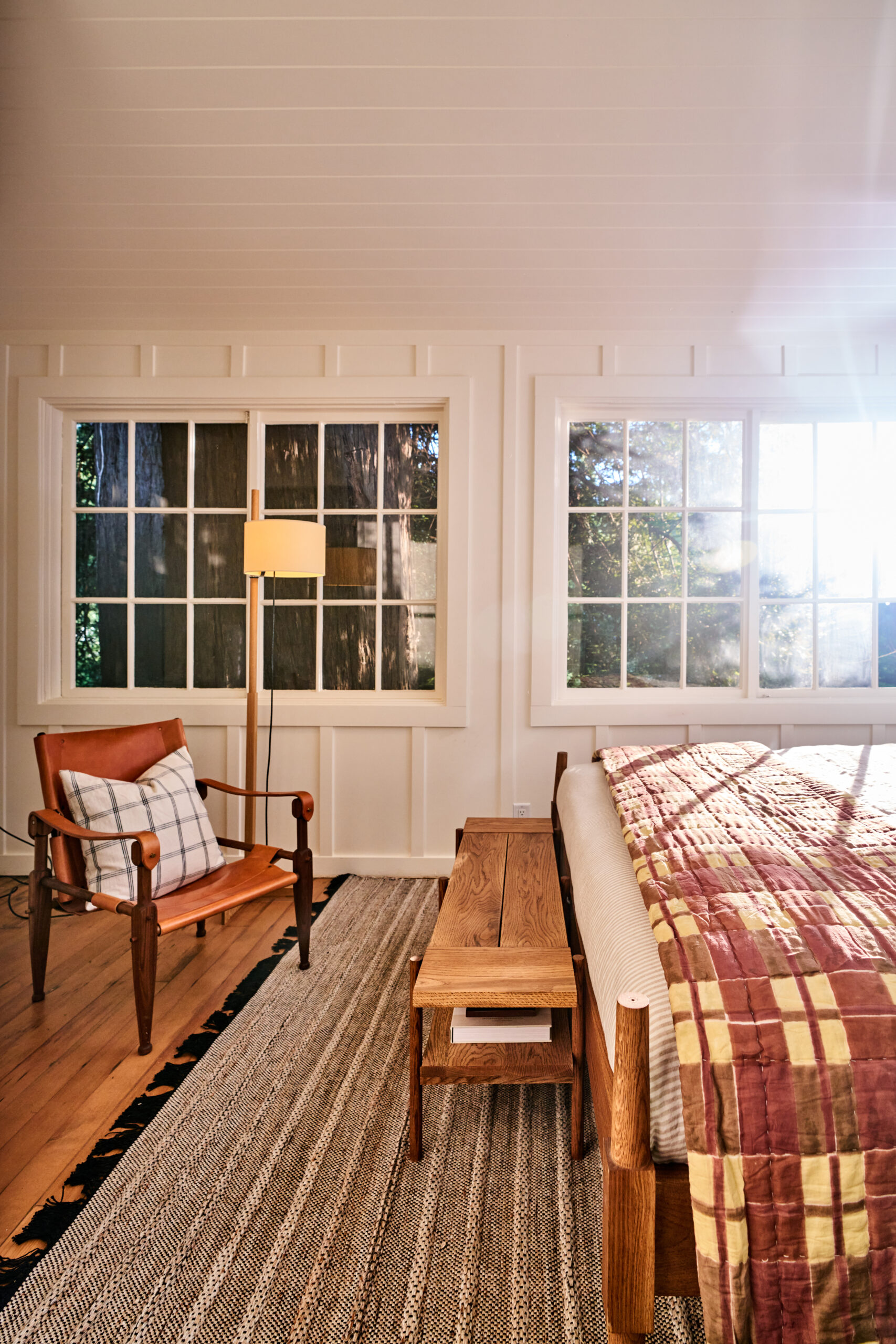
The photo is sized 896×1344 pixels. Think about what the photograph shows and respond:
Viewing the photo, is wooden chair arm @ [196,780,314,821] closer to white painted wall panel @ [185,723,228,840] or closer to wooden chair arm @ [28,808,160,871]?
wooden chair arm @ [28,808,160,871]

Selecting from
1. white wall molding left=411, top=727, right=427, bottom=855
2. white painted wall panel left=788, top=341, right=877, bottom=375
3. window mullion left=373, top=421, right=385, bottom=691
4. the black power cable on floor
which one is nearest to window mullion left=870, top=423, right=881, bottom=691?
white painted wall panel left=788, top=341, right=877, bottom=375

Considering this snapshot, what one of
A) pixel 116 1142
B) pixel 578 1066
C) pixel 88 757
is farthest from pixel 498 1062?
pixel 88 757

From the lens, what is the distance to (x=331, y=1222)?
4.68 feet

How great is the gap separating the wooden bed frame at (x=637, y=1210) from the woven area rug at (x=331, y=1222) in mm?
223

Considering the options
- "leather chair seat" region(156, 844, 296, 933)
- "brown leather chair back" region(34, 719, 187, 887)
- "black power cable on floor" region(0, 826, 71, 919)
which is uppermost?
"brown leather chair back" region(34, 719, 187, 887)

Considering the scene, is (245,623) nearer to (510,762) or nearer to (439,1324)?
(510,762)

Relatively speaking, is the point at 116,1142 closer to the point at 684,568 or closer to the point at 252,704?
the point at 252,704

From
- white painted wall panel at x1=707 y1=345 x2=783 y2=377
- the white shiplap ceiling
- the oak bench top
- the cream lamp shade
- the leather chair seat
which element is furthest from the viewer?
white painted wall panel at x1=707 y1=345 x2=783 y2=377

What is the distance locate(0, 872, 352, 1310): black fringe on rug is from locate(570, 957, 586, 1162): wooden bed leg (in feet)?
3.47

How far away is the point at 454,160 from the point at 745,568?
2.31 m

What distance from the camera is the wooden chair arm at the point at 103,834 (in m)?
2.04

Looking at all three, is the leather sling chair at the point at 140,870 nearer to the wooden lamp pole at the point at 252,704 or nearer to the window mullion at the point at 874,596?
the wooden lamp pole at the point at 252,704

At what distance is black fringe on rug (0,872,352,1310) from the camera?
135 cm

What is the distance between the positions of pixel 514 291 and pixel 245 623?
6.72ft
